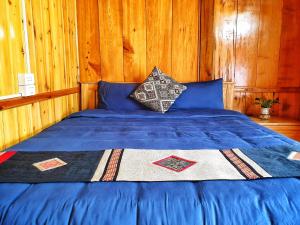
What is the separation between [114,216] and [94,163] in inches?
13.1

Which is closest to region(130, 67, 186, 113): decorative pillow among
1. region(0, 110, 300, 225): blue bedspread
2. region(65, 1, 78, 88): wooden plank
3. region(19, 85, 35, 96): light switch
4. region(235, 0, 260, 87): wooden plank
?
region(65, 1, 78, 88): wooden plank

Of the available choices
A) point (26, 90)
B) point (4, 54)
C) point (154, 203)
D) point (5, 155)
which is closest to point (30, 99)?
point (26, 90)

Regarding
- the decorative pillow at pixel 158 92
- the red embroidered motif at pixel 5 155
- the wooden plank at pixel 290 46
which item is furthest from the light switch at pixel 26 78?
the wooden plank at pixel 290 46

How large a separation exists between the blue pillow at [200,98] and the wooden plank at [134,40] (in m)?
0.61

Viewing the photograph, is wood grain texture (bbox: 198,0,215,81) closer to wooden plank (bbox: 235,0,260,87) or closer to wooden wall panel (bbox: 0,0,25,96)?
wooden plank (bbox: 235,0,260,87)

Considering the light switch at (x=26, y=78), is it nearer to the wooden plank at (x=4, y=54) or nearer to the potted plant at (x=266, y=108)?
the wooden plank at (x=4, y=54)

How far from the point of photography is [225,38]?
2.76 meters

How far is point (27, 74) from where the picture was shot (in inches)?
66.4

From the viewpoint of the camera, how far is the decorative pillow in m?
2.31

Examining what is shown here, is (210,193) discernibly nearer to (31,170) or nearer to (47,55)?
(31,170)

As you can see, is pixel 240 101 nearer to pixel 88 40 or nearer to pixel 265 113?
pixel 265 113

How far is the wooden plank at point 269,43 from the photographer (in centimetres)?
271

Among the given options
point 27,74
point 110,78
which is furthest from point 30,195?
point 110,78

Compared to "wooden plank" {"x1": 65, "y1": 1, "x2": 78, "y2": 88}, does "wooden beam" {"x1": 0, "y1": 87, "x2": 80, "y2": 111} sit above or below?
below
